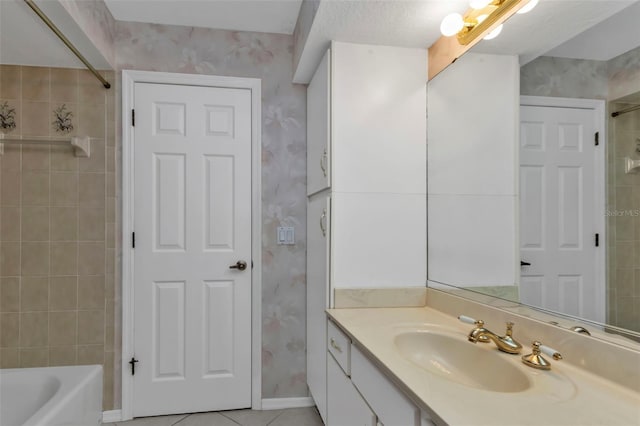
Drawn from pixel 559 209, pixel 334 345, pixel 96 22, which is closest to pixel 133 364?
pixel 334 345

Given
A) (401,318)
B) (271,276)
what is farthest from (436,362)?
(271,276)

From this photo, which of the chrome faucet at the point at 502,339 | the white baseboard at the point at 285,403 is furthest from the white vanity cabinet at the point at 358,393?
the white baseboard at the point at 285,403

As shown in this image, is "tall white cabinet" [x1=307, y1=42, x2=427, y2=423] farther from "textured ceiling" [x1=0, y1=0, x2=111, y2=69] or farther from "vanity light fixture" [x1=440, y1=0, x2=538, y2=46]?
"textured ceiling" [x1=0, y1=0, x2=111, y2=69]

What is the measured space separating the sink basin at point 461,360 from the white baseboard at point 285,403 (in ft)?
4.52

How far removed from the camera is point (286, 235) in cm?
256

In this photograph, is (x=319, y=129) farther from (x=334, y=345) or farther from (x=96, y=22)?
(x=96, y=22)

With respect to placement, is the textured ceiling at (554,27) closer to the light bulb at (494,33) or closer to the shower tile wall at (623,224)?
the light bulb at (494,33)

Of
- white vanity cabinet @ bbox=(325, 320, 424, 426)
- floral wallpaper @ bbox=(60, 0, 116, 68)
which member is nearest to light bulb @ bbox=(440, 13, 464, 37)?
white vanity cabinet @ bbox=(325, 320, 424, 426)

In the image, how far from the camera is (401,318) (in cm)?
172

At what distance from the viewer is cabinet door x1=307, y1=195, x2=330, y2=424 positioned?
2.01m

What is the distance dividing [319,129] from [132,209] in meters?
1.28

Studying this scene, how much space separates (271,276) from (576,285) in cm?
178

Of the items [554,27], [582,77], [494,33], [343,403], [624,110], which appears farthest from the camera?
[343,403]

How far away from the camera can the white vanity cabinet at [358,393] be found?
42.7 inches
